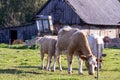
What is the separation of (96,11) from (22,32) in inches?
425

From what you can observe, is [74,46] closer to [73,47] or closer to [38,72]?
[73,47]

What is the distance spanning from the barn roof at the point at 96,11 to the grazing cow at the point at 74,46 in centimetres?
3586

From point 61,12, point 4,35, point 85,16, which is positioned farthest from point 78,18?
point 4,35

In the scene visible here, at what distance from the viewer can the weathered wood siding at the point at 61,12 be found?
5388 centimetres

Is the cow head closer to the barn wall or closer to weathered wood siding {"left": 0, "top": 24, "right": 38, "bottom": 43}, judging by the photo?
weathered wood siding {"left": 0, "top": 24, "right": 38, "bottom": 43}

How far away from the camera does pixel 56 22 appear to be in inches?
2186

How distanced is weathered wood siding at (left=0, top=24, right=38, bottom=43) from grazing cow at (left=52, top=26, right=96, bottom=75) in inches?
1526

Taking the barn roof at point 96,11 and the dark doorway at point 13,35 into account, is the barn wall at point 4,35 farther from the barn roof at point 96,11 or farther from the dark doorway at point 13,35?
the barn roof at point 96,11

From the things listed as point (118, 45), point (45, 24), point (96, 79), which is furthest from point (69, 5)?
point (96, 79)

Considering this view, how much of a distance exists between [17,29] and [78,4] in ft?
31.1

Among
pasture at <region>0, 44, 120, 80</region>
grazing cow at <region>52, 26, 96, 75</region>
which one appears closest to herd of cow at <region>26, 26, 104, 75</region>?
grazing cow at <region>52, 26, 96, 75</region>

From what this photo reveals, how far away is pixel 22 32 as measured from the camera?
57344 millimetres

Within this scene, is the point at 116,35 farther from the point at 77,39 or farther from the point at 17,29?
the point at 77,39

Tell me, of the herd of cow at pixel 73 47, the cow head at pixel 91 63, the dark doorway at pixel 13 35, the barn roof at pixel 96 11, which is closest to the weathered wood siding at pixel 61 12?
the barn roof at pixel 96 11
